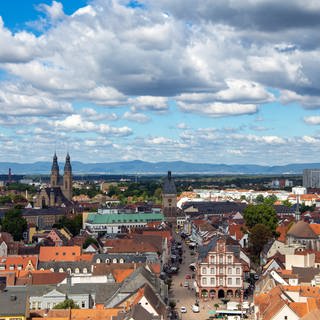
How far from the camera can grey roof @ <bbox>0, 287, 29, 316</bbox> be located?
59.6 meters

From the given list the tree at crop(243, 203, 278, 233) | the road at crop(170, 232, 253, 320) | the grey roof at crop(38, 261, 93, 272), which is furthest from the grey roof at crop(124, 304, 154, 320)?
the tree at crop(243, 203, 278, 233)

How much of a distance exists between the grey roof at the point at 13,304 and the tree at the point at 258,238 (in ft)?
185

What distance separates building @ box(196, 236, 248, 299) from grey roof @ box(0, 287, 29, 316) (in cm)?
3363

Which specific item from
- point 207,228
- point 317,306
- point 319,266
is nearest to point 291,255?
point 319,266

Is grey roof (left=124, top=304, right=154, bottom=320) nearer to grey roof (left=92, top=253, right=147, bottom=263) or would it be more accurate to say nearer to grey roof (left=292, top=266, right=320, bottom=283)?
grey roof (left=292, top=266, right=320, bottom=283)

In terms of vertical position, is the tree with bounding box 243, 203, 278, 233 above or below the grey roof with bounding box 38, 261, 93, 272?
above

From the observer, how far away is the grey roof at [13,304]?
5959 centimetres

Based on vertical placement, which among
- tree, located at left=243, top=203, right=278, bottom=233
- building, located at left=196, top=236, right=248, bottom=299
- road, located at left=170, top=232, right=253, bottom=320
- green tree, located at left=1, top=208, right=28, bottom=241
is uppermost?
tree, located at left=243, top=203, right=278, bottom=233

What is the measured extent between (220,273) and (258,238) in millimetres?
21749

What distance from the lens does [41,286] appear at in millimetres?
71938

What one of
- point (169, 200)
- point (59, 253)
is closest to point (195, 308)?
point (59, 253)

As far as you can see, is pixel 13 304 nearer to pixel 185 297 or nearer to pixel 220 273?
pixel 185 297

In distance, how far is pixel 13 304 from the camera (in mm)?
60375

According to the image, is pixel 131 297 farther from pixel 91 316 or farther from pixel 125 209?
pixel 125 209
